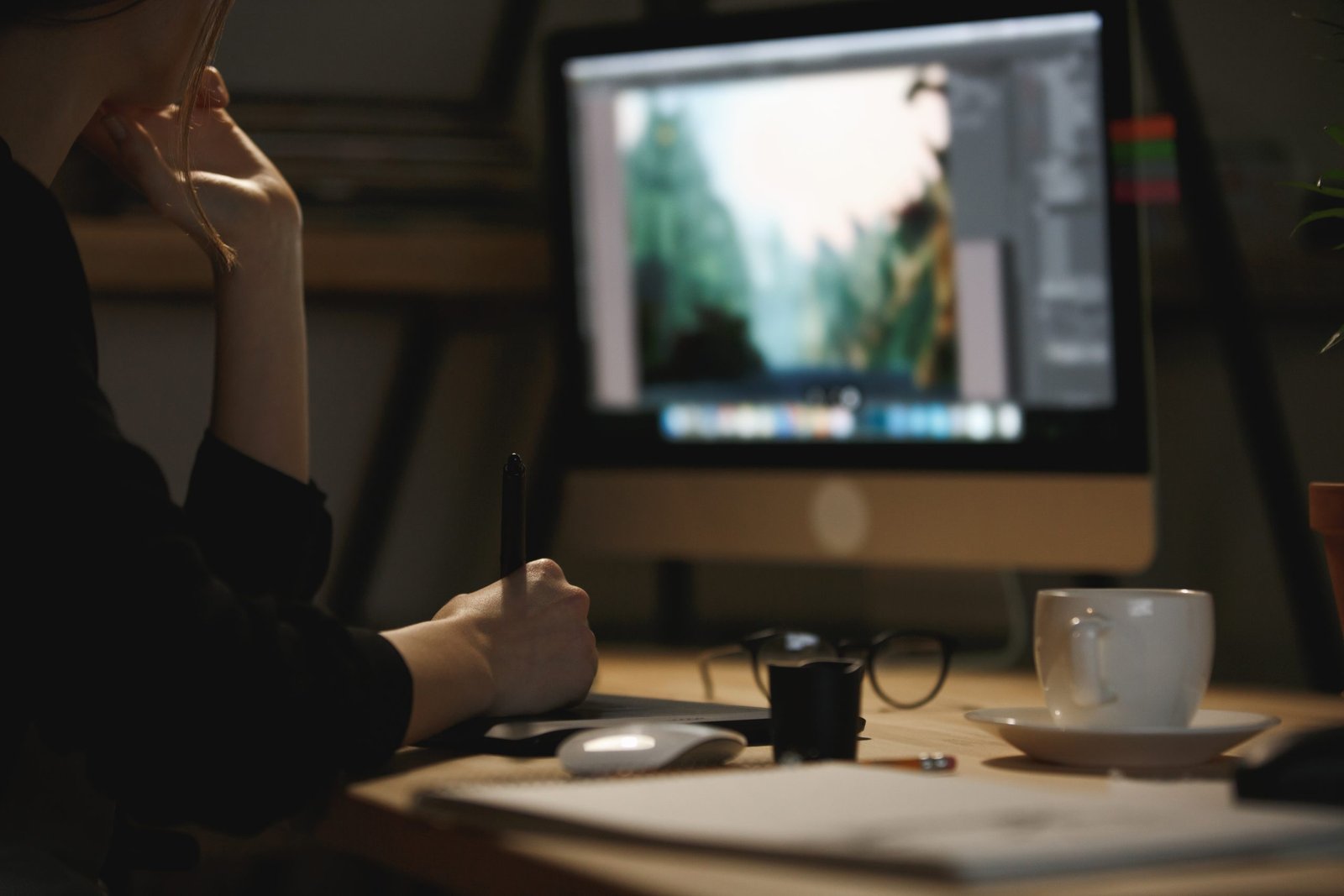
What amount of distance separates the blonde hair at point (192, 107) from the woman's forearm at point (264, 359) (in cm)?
2

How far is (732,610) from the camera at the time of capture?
75.2 inches

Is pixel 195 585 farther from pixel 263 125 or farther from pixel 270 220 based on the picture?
pixel 263 125

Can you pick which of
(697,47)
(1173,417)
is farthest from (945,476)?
(697,47)

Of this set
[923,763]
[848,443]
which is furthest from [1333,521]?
[848,443]

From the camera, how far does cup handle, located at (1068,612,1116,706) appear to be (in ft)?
2.29

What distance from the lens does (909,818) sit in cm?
49

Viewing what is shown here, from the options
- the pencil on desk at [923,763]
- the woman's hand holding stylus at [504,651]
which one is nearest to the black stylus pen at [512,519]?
the woman's hand holding stylus at [504,651]

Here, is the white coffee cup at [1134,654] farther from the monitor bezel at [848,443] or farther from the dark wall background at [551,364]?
the dark wall background at [551,364]

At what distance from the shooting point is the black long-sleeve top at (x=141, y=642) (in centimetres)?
61

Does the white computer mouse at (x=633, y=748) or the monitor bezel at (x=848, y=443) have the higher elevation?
the monitor bezel at (x=848, y=443)

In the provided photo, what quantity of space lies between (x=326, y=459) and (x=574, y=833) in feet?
4.86

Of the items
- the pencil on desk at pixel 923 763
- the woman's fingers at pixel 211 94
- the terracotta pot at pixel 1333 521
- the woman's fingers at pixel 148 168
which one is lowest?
the pencil on desk at pixel 923 763

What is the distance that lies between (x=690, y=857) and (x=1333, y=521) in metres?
0.53

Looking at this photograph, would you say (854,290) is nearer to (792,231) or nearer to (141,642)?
(792,231)
